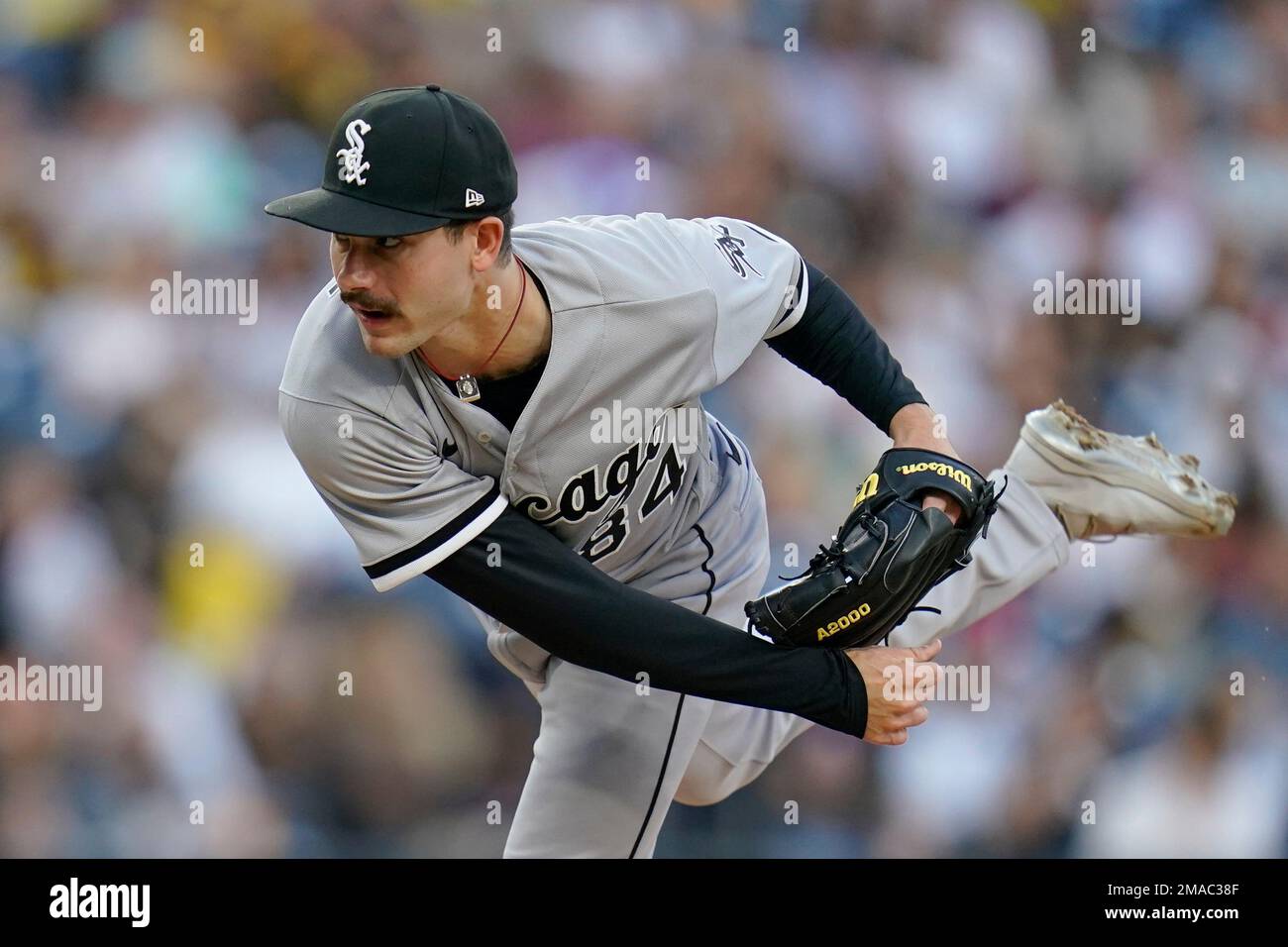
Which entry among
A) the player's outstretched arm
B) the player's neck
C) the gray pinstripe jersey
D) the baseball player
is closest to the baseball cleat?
the baseball player

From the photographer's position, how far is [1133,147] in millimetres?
3580

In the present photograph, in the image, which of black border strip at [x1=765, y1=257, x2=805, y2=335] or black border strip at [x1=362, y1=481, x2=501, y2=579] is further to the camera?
black border strip at [x1=765, y1=257, x2=805, y2=335]

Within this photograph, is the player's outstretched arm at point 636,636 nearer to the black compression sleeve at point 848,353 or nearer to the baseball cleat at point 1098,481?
the black compression sleeve at point 848,353

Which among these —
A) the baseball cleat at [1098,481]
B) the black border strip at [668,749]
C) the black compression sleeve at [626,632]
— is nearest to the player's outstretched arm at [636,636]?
the black compression sleeve at [626,632]

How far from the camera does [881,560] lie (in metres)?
1.91

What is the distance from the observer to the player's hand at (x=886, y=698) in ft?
6.24

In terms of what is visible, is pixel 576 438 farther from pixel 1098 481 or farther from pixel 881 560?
pixel 1098 481

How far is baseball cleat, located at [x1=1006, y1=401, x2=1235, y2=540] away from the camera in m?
2.46

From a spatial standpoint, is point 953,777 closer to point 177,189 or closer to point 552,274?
point 552,274

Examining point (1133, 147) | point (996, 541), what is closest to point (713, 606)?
point (996, 541)

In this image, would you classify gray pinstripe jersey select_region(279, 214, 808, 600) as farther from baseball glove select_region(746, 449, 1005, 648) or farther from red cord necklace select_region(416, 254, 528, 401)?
baseball glove select_region(746, 449, 1005, 648)

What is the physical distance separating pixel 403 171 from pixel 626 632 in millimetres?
583

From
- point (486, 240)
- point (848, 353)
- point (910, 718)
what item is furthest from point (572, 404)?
point (910, 718)

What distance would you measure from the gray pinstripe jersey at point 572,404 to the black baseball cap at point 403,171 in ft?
0.50
